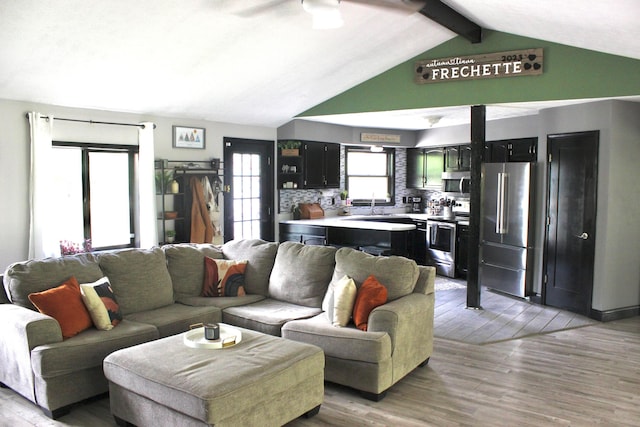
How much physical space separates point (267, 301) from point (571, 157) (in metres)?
3.88

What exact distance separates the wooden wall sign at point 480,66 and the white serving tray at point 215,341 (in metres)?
4.17

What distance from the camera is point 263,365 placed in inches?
125

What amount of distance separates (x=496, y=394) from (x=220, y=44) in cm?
388

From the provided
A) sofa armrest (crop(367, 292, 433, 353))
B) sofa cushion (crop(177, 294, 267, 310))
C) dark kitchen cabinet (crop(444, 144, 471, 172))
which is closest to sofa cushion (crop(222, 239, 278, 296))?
sofa cushion (crop(177, 294, 267, 310))

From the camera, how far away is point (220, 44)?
16.4ft

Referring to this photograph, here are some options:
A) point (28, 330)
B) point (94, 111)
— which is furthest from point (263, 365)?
point (94, 111)

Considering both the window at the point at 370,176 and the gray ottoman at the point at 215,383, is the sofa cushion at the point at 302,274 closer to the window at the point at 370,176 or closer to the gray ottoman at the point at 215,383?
the gray ottoman at the point at 215,383

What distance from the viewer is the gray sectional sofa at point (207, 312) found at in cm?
355

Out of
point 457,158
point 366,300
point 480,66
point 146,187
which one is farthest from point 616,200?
point 146,187

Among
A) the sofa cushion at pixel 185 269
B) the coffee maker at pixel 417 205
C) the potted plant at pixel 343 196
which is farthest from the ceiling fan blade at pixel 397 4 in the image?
the coffee maker at pixel 417 205

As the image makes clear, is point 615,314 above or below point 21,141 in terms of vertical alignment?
below

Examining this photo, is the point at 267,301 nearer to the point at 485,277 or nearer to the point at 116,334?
the point at 116,334

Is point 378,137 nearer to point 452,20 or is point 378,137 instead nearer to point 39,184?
point 452,20

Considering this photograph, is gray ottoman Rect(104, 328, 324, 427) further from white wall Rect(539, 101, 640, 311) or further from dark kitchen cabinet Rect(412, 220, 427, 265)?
dark kitchen cabinet Rect(412, 220, 427, 265)
